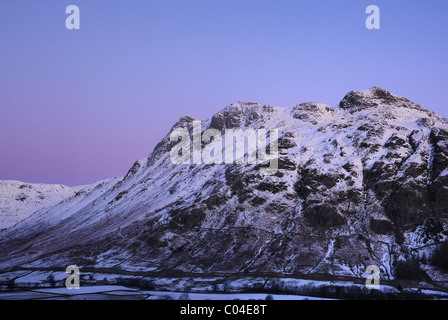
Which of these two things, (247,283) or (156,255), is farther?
(156,255)

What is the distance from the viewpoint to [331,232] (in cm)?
18862

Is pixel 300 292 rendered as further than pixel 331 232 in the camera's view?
No

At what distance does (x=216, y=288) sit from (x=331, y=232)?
5607 centimetres

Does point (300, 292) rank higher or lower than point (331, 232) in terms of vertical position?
lower

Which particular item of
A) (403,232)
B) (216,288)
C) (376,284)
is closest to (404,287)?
(376,284)

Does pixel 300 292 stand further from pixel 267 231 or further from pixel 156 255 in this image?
pixel 156 255

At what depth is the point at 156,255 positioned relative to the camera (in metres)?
194
